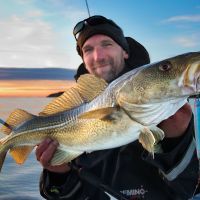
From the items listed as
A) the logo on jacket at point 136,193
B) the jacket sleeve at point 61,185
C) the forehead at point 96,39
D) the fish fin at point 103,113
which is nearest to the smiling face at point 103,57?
the forehead at point 96,39

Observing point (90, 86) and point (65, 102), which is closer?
point (90, 86)

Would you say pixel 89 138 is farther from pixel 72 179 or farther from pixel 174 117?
pixel 72 179

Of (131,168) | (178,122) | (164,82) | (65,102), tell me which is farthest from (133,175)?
(164,82)

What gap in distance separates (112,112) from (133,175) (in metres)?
1.42

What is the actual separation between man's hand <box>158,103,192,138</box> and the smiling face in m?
1.53

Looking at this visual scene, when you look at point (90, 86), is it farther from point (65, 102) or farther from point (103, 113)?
point (103, 113)

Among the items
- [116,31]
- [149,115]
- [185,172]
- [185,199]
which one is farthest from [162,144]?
[116,31]

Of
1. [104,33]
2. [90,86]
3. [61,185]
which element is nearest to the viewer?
[90,86]

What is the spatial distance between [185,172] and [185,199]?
34 centimetres

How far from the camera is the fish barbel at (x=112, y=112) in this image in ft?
10.4

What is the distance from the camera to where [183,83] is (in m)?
3.10

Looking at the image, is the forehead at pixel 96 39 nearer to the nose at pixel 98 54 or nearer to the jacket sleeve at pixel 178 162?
the nose at pixel 98 54

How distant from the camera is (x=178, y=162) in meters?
4.25

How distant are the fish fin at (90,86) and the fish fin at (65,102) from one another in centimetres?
7
